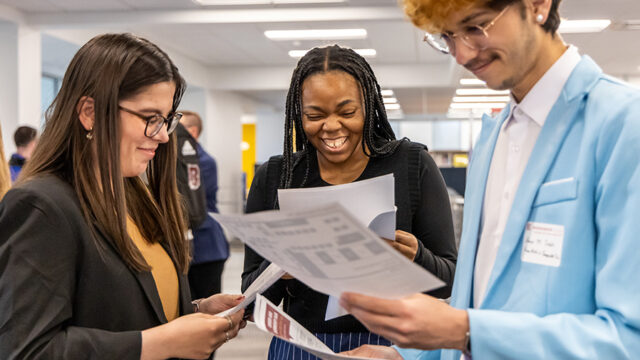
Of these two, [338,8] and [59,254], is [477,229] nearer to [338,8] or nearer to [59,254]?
[59,254]

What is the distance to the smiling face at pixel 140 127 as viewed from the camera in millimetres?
1274

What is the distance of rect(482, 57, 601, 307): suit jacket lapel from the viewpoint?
92cm

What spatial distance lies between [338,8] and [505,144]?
5.92m

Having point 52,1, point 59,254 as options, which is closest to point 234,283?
point 52,1

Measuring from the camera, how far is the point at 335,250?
84 cm

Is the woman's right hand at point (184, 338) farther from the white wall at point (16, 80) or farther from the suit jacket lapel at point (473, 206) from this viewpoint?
the white wall at point (16, 80)

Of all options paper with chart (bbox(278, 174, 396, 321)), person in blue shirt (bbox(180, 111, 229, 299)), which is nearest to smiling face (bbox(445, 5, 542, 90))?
paper with chart (bbox(278, 174, 396, 321))

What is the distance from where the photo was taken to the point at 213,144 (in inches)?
469

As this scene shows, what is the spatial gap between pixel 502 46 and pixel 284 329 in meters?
0.60

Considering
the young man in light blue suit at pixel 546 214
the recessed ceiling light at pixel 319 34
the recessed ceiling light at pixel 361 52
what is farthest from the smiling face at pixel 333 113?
the recessed ceiling light at pixel 361 52

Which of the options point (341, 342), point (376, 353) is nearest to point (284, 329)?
point (376, 353)

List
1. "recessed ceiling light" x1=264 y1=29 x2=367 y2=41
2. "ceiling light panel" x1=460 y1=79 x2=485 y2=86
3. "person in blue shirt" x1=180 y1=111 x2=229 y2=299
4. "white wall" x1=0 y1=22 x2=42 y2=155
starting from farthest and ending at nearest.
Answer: "ceiling light panel" x1=460 y1=79 x2=485 y2=86 → "recessed ceiling light" x1=264 y1=29 x2=367 y2=41 → "white wall" x1=0 y1=22 x2=42 y2=155 → "person in blue shirt" x1=180 y1=111 x2=229 y2=299

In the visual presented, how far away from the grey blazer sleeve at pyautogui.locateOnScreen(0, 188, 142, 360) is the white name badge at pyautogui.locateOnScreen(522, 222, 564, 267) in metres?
0.74

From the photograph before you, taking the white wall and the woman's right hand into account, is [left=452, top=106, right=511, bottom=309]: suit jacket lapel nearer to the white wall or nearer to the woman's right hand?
the woman's right hand
